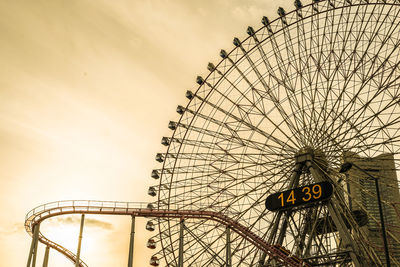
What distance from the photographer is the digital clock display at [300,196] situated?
26.3 meters

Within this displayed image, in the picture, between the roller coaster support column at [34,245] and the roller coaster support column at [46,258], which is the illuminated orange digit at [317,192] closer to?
the roller coaster support column at [34,245]

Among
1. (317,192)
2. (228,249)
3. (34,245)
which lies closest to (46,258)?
(34,245)

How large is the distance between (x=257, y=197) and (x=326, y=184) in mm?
6609

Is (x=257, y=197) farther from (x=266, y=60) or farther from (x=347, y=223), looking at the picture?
(x=266, y=60)

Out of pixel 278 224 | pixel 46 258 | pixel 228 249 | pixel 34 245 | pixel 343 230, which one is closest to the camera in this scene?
pixel 343 230

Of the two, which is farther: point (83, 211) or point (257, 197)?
point (257, 197)

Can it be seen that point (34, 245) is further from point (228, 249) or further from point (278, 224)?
point (278, 224)

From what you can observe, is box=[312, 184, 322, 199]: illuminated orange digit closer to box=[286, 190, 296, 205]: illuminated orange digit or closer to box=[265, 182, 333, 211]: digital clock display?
box=[265, 182, 333, 211]: digital clock display

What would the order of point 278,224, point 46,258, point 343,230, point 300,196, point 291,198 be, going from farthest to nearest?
point 46,258
point 278,224
point 291,198
point 300,196
point 343,230

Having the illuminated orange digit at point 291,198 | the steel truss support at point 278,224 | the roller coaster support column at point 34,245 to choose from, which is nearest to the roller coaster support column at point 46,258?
the roller coaster support column at point 34,245

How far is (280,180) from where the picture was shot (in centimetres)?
3138

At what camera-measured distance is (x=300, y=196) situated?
27.1 metres

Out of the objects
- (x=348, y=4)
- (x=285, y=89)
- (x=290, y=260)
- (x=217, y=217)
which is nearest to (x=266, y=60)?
(x=285, y=89)

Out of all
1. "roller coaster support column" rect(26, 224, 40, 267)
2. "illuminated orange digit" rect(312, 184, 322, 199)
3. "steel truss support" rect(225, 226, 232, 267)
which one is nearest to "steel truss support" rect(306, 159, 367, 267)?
"illuminated orange digit" rect(312, 184, 322, 199)
